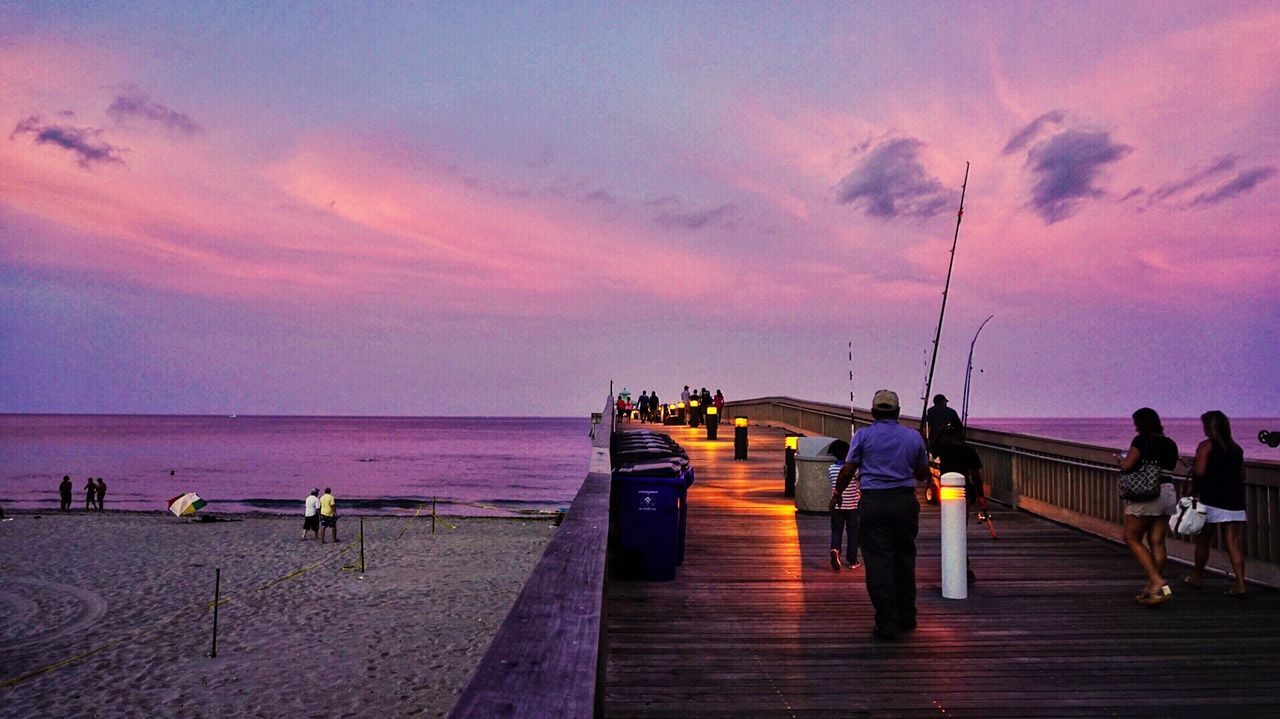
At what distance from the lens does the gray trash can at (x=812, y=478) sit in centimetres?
1380

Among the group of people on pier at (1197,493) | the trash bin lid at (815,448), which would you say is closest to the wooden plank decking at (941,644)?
the group of people on pier at (1197,493)

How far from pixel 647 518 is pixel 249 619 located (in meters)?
20.1

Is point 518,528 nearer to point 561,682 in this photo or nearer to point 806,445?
point 806,445

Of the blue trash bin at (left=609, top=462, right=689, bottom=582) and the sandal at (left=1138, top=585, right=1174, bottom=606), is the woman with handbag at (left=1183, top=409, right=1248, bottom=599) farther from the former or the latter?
the blue trash bin at (left=609, top=462, right=689, bottom=582)

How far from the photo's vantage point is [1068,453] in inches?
518

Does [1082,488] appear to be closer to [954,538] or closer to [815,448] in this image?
[815,448]

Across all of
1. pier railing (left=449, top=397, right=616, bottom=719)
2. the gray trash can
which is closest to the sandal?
pier railing (left=449, top=397, right=616, bottom=719)

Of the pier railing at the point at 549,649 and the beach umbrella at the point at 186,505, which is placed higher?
the pier railing at the point at 549,649

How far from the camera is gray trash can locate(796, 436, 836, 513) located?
45.3 ft

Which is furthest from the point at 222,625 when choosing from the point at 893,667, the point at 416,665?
the point at 893,667

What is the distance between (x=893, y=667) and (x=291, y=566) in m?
32.4

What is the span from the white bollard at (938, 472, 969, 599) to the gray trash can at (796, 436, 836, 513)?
5.17 meters

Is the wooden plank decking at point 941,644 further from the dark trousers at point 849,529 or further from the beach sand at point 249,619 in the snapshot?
the beach sand at point 249,619

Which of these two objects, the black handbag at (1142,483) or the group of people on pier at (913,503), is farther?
the black handbag at (1142,483)
